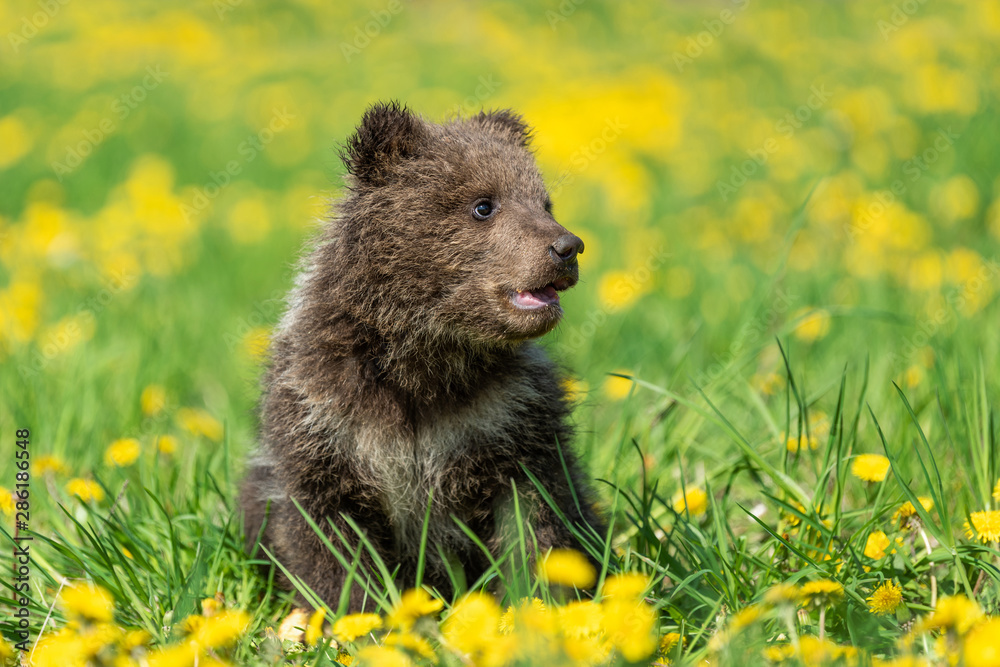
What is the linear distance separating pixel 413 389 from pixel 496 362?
313mm

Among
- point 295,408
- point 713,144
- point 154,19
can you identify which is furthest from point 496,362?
point 154,19

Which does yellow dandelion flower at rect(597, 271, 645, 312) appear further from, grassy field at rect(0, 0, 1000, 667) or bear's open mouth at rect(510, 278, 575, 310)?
bear's open mouth at rect(510, 278, 575, 310)

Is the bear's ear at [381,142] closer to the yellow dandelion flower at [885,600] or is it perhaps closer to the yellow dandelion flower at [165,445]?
the yellow dandelion flower at [165,445]

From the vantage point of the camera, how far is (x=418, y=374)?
3113 mm

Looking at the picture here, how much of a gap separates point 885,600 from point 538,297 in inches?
54.4

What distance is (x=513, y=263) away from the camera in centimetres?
307

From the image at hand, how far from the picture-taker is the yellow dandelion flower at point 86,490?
11.5 ft

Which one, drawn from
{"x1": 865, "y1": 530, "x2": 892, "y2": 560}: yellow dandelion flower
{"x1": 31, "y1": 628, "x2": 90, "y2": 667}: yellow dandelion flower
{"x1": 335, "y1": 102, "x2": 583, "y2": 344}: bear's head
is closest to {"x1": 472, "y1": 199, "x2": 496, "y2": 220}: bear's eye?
{"x1": 335, "y1": 102, "x2": 583, "y2": 344}: bear's head

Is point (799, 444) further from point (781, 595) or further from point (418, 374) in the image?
point (418, 374)
